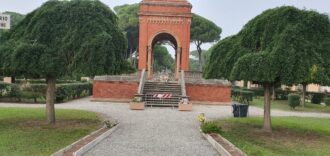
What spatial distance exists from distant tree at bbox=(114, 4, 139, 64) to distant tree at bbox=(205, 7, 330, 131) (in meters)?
43.6

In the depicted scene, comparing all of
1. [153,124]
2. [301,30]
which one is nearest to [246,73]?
[301,30]

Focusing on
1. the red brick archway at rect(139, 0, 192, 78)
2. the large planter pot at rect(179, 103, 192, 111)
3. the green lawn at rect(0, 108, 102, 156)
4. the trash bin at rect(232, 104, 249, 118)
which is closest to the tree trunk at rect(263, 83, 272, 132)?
the trash bin at rect(232, 104, 249, 118)

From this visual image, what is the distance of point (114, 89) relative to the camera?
2764cm

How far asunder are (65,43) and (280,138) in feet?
24.1

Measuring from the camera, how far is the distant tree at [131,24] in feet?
187

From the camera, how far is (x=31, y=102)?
24.0 meters

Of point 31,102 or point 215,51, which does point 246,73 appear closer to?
point 215,51

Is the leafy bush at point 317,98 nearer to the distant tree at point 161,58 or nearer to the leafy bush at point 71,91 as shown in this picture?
the leafy bush at point 71,91

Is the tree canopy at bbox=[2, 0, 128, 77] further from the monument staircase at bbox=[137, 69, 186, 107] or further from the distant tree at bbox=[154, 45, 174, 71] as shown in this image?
the distant tree at bbox=[154, 45, 174, 71]

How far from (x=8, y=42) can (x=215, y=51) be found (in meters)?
7.15

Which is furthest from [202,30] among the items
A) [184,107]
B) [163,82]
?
[184,107]

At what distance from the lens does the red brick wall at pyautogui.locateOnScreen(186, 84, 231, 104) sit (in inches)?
1101

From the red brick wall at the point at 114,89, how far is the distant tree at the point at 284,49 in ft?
48.0

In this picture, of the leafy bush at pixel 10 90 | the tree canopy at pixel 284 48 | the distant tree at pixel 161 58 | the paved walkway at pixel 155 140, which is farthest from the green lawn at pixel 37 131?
the distant tree at pixel 161 58
